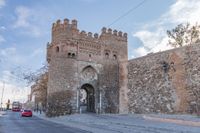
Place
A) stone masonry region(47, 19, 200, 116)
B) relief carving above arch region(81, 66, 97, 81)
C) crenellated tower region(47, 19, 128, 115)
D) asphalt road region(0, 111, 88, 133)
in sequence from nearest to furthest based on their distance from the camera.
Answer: asphalt road region(0, 111, 88, 133) → stone masonry region(47, 19, 200, 116) → crenellated tower region(47, 19, 128, 115) → relief carving above arch region(81, 66, 97, 81)

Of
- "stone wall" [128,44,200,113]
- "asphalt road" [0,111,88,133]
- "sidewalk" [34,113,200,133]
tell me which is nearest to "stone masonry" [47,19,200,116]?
"stone wall" [128,44,200,113]

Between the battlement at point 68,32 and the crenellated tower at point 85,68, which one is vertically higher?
the battlement at point 68,32

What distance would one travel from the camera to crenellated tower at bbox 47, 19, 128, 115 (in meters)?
23.5

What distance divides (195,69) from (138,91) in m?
5.99

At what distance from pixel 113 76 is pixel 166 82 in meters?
7.32

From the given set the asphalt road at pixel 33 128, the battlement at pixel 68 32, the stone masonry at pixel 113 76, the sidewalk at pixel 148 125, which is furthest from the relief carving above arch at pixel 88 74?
the asphalt road at pixel 33 128

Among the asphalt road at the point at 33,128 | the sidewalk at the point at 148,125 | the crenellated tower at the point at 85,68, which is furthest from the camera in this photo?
the crenellated tower at the point at 85,68

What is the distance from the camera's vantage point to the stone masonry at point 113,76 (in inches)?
704

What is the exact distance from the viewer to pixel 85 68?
976 inches

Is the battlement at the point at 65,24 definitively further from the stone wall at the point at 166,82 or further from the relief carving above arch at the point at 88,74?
the stone wall at the point at 166,82

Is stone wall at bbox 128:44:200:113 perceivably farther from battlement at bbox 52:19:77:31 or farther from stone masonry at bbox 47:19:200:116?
battlement at bbox 52:19:77:31

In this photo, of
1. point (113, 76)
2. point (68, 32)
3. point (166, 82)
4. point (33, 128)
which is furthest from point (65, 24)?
point (33, 128)

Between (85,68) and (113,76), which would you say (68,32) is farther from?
(113,76)

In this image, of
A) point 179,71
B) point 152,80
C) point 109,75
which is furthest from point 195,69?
point 109,75
